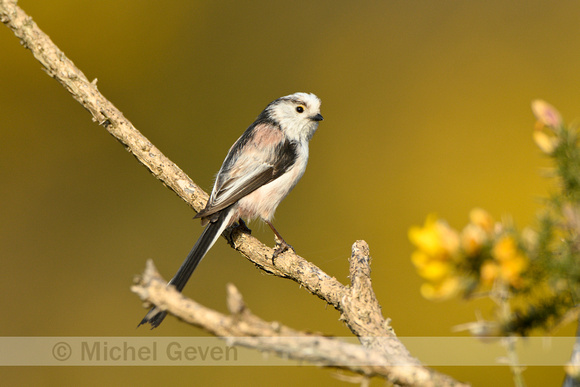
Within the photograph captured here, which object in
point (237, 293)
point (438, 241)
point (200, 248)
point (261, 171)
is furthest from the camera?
point (261, 171)

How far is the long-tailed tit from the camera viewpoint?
314 cm

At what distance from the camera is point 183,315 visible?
1.18m

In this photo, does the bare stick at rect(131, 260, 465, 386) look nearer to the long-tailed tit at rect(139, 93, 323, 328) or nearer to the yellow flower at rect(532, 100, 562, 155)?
the yellow flower at rect(532, 100, 562, 155)

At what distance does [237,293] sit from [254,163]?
2.38 meters

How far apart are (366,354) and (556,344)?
1.19 meters

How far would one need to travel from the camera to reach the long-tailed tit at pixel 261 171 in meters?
3.14

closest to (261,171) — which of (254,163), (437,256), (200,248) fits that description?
(254,163)

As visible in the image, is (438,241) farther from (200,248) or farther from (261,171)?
(261,171)

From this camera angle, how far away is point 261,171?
138 inches

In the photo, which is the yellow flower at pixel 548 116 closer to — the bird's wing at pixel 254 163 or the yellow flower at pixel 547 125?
the yellow flower at pixel 547 125

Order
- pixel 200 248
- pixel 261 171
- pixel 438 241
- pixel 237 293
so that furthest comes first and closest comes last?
pixel 261 171
pixel 200 248
pixel 237 293
pixel 438 241

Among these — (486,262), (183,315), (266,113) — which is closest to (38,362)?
(266,113)

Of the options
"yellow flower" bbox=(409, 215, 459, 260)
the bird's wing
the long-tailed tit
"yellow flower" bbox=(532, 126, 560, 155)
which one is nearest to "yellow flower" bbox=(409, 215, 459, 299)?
"yellow flower" bbox=(409, 215, 459, 260)

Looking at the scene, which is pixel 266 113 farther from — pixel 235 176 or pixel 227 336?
pixel 227 336
